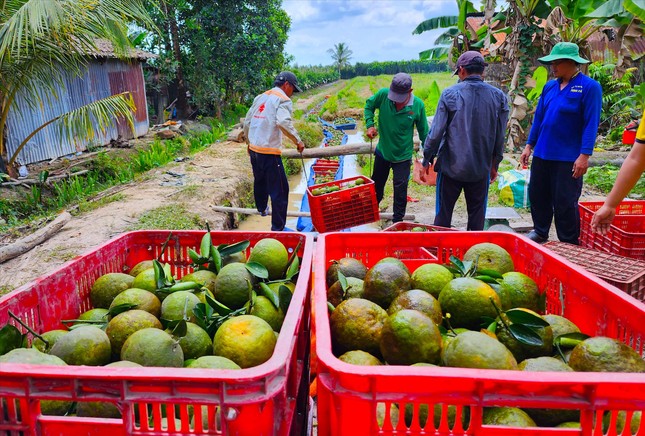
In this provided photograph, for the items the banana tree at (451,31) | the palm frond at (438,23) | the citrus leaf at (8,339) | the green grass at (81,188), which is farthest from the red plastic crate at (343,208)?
the palm frond at (438,23)

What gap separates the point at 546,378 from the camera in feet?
3.55

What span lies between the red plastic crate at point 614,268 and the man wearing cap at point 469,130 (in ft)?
3.91

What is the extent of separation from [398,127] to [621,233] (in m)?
2.74


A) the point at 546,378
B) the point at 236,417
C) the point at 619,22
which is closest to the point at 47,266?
the point at 236,417

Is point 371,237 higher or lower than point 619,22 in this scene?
lower

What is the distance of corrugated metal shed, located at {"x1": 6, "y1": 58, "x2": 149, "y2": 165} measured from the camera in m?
10.6

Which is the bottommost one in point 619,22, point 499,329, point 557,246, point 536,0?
point 557,246

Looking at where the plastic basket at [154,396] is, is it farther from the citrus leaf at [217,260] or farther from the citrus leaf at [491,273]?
the citrus leaf at [491,273]

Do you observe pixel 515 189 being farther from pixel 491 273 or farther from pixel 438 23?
pixel 438 23

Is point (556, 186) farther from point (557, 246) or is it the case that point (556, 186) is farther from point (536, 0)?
point (536, 0)

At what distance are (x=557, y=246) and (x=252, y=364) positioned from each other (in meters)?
2.85

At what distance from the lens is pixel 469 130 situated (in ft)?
14.3

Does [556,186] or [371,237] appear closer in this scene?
[371,237]

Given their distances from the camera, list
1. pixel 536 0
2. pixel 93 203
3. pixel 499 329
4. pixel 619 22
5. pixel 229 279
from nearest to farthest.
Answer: pixel 499 329 < pixel 229 279 < pixel 93 203 < pixel 619 22 < pixel 536 0
